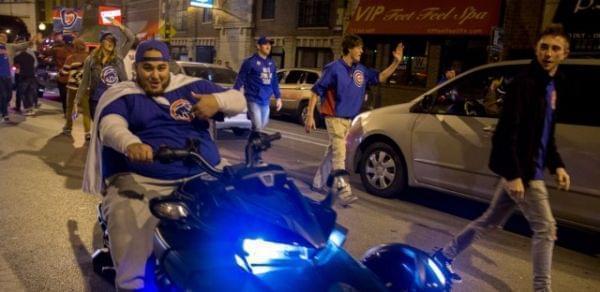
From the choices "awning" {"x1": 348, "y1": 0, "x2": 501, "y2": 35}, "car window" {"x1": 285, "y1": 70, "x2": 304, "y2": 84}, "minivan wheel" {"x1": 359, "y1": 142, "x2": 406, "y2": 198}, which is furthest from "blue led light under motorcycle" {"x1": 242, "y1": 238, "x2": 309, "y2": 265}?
"awning" {"x1": 348, "y1": 0, "x2": 501, "y2": 35}

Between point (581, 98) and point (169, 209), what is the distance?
13.6ft

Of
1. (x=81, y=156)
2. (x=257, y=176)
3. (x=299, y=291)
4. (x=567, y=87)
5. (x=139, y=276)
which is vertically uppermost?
(x=567, y=87)

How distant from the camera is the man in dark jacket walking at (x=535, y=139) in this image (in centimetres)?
334

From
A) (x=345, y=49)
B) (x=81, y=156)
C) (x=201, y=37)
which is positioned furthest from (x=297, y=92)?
(x=201, y=37)

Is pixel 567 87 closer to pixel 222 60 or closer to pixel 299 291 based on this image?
pixel 299 291

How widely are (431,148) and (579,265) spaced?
74.4 inches

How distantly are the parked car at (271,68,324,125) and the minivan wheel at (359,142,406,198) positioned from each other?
7.39 meters

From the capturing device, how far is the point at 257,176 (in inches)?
88.5

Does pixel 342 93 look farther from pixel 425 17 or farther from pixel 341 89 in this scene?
pixel 425 17

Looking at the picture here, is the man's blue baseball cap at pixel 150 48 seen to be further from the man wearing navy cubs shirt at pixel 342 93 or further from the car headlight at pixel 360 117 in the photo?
the car headlight at pixel 360 117

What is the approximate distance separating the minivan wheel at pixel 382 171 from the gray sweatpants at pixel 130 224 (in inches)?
146

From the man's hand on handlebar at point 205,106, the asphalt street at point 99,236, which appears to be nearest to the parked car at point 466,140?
the asphalt street at point 99,236

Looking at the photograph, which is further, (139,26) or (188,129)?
(139,26)

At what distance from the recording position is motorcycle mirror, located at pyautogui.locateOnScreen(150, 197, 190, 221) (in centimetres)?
223
